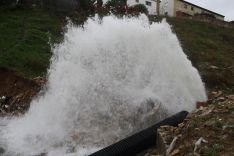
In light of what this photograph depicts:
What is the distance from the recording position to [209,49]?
Result: 1085 inches

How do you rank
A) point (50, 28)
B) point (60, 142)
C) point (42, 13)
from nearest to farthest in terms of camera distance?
point (60, 142), point (50, 28), point (42, 13)

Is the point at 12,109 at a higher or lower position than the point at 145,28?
lower

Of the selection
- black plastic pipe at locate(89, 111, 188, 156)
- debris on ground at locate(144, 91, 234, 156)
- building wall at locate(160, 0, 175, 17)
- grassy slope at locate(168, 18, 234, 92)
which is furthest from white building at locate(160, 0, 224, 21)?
debris on ground at locate(144, 91, 234, 156)

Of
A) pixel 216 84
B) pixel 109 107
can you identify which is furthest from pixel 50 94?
pixel 216 84

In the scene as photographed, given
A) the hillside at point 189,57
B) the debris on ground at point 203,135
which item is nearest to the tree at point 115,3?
the hillside at point 189,57

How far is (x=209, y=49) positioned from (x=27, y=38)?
1003 centimetres

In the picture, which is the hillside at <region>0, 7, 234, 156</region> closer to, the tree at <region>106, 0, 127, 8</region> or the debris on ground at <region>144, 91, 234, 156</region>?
the debris on ground at <region>144, 91, 234, 156</region>

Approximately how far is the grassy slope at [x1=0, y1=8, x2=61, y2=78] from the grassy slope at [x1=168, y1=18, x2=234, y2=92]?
6.97 metres

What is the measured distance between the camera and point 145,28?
13.5 m

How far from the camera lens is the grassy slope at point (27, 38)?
2089 cm

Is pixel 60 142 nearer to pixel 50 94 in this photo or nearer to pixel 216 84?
pixel 50 94

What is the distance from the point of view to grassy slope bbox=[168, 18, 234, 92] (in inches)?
797

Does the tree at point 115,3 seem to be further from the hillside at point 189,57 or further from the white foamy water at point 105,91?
the white foamy water at point 105,91

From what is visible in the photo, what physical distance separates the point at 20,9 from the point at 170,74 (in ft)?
66.7
